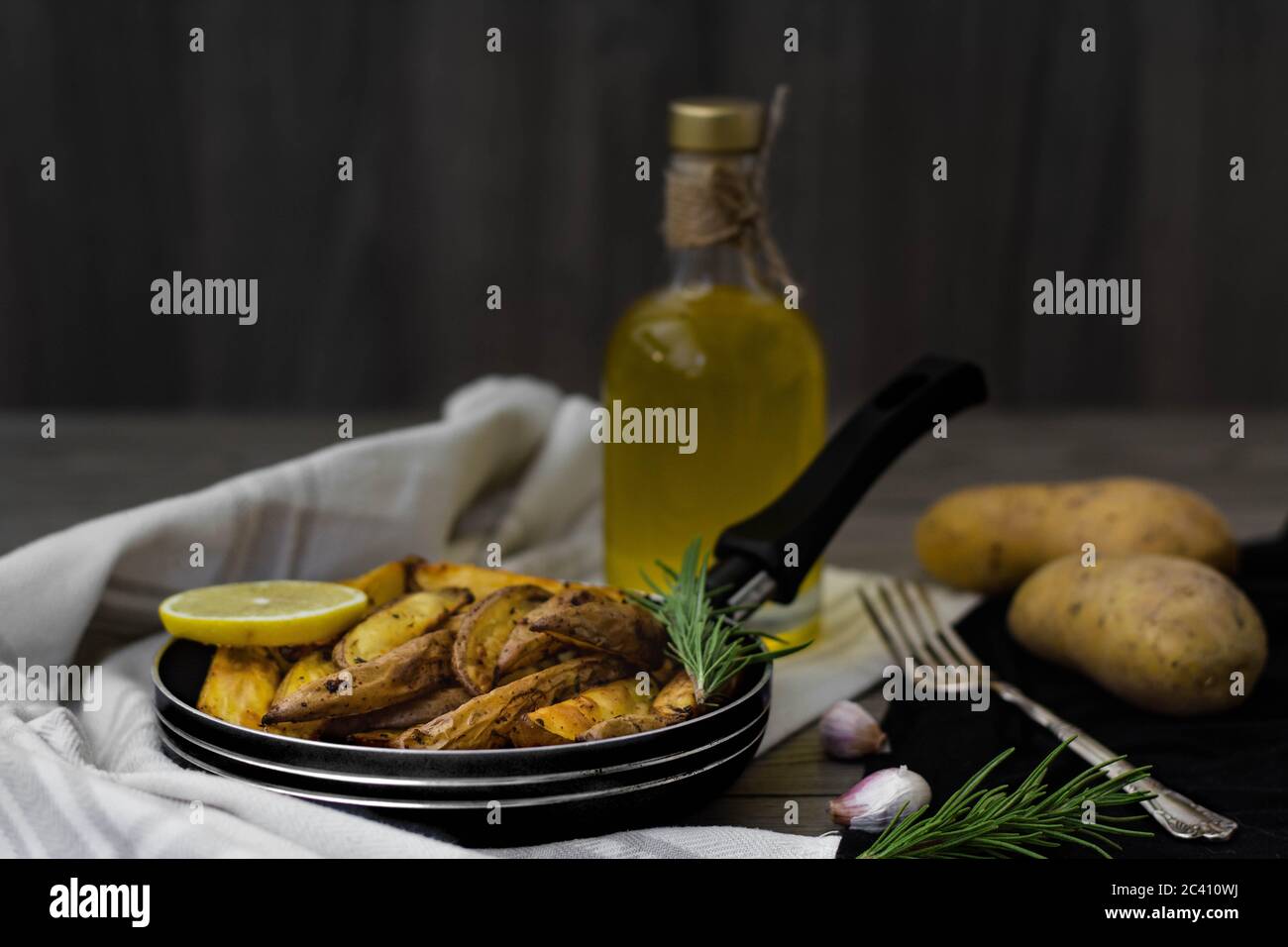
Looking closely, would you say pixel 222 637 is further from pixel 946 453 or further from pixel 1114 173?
pixel 1114 173

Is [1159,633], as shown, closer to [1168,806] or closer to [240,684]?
[1168,806]

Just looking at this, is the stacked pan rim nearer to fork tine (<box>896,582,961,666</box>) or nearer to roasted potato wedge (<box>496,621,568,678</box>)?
roasted potato wedge (<box>496,621,568,678</box>)

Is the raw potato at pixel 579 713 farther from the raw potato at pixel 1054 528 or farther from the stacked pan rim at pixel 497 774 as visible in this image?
the raw potato at pixel 1054 528

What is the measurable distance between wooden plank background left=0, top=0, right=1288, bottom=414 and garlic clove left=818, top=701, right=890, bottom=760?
1.05m

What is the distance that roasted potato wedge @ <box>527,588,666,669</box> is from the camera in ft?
2.61

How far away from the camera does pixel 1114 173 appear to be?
1942 mm

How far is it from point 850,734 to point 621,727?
0.67 ft

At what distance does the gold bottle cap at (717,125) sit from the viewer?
1.02m

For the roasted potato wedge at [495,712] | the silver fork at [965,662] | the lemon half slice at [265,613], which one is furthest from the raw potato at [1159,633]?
the lemon half slice at [265,613]

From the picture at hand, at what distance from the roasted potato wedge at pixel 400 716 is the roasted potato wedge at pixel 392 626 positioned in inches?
1.2

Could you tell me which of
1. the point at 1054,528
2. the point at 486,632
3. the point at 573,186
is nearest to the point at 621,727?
the point at 486,632
